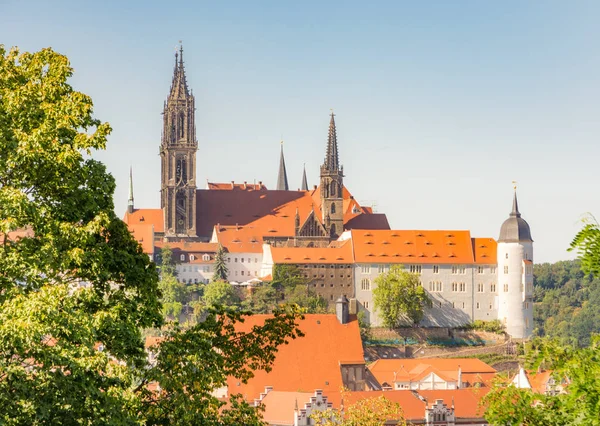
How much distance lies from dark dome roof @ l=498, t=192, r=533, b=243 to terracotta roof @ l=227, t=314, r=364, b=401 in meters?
37.8

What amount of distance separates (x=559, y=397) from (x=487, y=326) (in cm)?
10765

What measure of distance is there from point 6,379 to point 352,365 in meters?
68.5

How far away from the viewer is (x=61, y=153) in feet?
62.2

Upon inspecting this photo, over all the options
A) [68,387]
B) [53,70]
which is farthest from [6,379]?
[53,70]

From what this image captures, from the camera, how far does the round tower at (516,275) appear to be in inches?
4855

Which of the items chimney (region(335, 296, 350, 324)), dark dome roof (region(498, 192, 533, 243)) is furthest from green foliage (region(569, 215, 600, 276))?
dark dome roof (region(498, 192, 533, 243))

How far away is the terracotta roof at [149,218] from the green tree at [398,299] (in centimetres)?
2717

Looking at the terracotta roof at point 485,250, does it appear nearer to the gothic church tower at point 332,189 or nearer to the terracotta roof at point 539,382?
the gothic church tower at point 332,189

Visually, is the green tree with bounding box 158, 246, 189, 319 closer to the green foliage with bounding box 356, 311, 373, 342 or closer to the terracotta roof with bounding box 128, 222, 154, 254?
the terracotta roof with bounding box 128, 222, 154, 254

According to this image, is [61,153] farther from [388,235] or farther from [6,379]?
[388,235]

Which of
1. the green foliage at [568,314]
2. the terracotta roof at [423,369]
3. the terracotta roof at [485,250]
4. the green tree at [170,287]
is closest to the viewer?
the terracotta roof at [423,369]

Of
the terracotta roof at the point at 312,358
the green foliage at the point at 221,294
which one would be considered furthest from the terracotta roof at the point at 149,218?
the terracotta roof at the point at 312,358

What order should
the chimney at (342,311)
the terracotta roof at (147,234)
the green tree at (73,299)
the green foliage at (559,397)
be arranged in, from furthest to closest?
the terracotta roof at (147,234), the chimney at (342,311), the green tree at (73,299), the green foliage at (559,397)

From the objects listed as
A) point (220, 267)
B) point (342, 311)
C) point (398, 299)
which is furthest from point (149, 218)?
point (342, 311)
